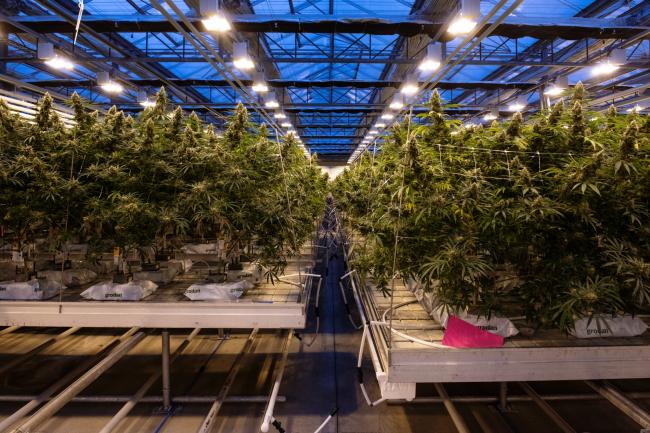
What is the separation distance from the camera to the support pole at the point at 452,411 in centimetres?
234

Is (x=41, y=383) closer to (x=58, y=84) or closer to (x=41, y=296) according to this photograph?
(x=41, y=296)

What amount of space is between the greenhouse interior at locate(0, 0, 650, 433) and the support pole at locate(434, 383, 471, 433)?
0.04 m

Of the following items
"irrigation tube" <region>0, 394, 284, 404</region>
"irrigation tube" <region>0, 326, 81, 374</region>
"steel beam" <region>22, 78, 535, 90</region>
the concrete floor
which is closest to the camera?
the concrete floor

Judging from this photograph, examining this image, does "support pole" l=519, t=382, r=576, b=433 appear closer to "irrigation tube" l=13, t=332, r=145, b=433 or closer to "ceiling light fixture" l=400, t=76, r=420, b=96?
"irrigation tube" l=13, t=332, r=145, b=433

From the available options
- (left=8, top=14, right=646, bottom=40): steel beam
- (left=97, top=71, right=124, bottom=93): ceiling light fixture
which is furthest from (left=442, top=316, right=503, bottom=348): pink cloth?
(left=97, top=71, right=124, bottom=93): ceiling light fixture

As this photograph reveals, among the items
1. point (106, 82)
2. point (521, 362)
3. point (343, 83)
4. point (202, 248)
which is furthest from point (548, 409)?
point (106, 82)

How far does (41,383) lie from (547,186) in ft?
12.8

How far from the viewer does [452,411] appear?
2.49m

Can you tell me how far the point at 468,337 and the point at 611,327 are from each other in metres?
0.77

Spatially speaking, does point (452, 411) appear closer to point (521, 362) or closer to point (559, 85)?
point (521, 362)

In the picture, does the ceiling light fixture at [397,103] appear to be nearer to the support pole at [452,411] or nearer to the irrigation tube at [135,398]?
the support pole at [452,411]

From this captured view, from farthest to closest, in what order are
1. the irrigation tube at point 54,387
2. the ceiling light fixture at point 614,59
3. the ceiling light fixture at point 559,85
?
the ceiling light fixture at point 559,85 → the ceiling light fixture at point 614,59 → the irrigation tube at point 54,387

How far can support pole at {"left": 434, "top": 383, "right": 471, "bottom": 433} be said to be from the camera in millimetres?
2343

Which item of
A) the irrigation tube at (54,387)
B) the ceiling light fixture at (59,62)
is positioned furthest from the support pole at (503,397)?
the ceiling light fixture at (59,62)
